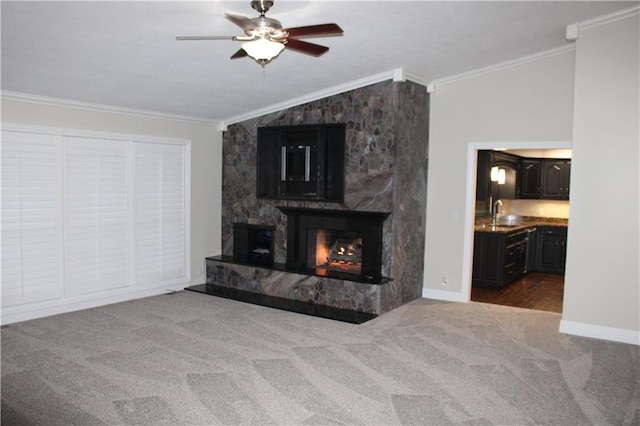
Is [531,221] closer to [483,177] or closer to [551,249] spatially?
[551,249]

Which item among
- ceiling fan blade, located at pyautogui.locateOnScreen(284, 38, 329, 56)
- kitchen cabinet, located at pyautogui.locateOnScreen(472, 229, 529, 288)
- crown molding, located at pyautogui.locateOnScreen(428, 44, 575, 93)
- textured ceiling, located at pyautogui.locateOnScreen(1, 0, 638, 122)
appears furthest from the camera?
kitchen cabinet, located at pyautogui.locateOnScreen(472, 229, 529, 288)

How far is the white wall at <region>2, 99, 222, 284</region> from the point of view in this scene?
595cm

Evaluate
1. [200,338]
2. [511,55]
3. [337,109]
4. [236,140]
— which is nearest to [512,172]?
[511,55]

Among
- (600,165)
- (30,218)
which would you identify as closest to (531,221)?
(600,165)

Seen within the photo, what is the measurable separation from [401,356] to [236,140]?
13.4 ft

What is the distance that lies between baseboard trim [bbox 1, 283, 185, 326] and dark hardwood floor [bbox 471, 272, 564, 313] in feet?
14.0

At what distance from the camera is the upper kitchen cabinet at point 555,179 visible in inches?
341

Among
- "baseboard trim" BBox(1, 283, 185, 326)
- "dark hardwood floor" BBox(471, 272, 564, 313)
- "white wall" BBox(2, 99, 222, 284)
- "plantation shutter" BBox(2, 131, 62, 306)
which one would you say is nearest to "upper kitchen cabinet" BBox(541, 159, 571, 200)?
"dark hardwood floor" BBox(471, 272, 564, 313)

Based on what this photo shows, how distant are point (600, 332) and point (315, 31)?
3987mm

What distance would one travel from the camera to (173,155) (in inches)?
264

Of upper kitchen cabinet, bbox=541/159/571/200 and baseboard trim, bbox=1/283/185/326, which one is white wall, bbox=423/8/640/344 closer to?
upper kitchen cabinet, bbox=541/159/571/200

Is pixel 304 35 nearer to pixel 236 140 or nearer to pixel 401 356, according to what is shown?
pixel 401 356

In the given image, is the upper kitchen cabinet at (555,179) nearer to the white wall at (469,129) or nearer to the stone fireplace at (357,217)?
the white wall at (469,129)

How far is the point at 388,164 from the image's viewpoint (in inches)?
230
